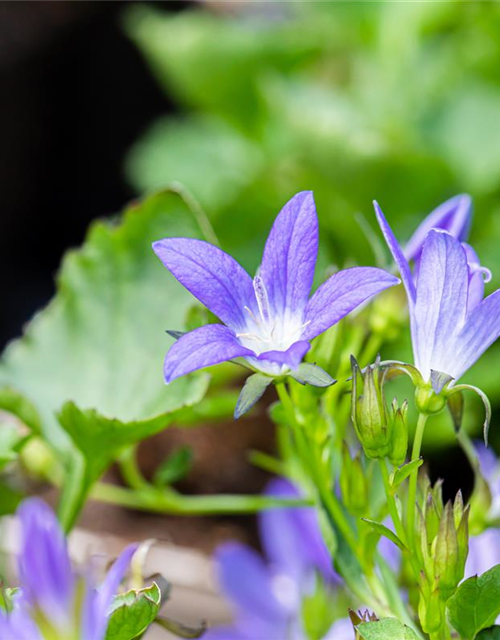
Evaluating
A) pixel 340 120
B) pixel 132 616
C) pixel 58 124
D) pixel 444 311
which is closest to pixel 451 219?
pixel 444 311

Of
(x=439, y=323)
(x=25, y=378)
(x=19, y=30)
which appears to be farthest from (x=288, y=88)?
(x=439, y=323)

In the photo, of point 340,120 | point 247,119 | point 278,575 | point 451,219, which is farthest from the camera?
point 247,119

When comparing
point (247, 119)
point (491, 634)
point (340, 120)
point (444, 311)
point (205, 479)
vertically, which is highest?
point (247, 119)

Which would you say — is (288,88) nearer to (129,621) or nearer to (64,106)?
(64,106)

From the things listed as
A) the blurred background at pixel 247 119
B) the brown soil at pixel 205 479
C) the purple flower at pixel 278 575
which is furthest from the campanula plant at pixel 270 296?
the brown soil at pixel 205 479

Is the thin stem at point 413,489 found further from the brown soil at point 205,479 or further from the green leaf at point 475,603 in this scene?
the brown soil at point 205,479

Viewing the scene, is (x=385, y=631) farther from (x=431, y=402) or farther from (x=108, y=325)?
(x=108, y=325)
